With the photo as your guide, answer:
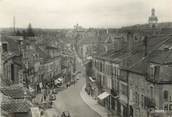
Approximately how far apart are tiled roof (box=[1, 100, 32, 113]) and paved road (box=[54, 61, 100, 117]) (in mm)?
784

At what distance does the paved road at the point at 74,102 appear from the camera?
7.20m

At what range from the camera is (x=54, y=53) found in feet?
23.7

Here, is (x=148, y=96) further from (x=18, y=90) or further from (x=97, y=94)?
(x=18, y=90)

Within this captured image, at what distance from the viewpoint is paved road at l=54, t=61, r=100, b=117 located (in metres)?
7.20

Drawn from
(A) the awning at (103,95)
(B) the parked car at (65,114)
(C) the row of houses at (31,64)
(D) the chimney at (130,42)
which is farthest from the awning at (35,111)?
(D) the chimney at (130,42)

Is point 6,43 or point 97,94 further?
point 97,94

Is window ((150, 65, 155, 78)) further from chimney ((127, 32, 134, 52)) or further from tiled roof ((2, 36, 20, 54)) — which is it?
tiled roof ((2, 36, 20, 54))

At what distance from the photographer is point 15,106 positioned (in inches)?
251

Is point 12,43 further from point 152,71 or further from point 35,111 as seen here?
point 152,71

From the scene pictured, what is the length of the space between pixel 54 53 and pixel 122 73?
0.87 m

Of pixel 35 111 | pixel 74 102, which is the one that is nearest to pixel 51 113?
pixel 74 102

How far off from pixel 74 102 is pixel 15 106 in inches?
45.8

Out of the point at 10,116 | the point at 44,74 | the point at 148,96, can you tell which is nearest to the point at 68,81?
the point at 44,74

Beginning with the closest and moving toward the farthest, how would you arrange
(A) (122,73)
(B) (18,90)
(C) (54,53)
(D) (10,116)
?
(D) (10,116)
(B) (18,90)
(C) (54,53)
(A) (122,73)
